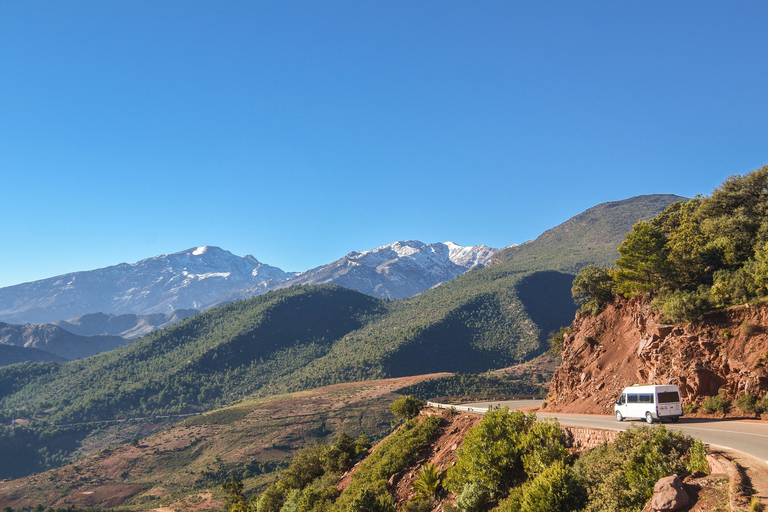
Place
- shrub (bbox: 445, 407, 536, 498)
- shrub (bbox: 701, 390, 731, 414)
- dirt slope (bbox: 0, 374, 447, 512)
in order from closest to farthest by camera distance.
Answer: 1. shrub (bbox: 445, 407, 536, 498)
2. shrub (bbox: 701, 390, 731, 414)
3. dirt slope (bbox: 0, 374, 447, 512)

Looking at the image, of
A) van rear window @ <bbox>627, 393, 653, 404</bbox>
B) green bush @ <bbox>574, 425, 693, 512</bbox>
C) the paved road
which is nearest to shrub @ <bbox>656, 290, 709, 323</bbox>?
the paved road

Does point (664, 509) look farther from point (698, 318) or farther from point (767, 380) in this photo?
point (698, 318)

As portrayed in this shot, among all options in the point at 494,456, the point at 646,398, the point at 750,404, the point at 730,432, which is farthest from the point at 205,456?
the point at 730,432

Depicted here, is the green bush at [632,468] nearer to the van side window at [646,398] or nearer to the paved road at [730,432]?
the paved road at [730,432]

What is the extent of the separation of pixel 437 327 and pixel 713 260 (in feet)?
469

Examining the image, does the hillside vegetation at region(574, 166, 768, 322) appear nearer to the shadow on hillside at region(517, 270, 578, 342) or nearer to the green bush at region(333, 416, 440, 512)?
the green bush at region(333, 416, 440, 512)

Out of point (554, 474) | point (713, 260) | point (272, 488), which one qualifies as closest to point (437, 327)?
point (272, 488)

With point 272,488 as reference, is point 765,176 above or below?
above

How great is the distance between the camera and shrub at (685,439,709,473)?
39.0 feet

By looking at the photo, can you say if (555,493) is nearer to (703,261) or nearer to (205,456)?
(703,261)

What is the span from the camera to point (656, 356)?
24.9 metres

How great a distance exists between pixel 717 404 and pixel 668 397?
9.26 feet

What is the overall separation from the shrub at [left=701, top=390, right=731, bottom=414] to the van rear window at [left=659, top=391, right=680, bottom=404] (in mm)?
2383

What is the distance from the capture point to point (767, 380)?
1962 centimetres
